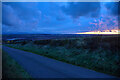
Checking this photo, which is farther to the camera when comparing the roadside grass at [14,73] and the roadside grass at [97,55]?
the roadside grass at [97,55]

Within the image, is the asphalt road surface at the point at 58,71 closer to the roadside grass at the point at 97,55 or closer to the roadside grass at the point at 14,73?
the roadside grass at the point at 14,73

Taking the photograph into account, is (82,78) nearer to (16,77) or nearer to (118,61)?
(16,77)

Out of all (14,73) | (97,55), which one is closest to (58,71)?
(14,73)

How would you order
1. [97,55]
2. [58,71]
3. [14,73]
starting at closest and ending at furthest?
[14,73]
[58,71]
[97,55]

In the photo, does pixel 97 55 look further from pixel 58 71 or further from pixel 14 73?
pixel 14 73

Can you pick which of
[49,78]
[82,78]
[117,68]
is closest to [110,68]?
[117,68]

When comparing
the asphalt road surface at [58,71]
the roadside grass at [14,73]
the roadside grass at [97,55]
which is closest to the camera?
the roadside grass at [14,73]

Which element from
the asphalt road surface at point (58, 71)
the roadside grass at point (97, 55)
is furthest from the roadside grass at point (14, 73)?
the roadside grass at point (97, 55)

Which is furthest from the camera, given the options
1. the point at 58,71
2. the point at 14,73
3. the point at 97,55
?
the point at 97,55

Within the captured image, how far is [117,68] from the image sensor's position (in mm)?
5547

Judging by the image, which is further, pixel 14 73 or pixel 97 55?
pixel 97 55

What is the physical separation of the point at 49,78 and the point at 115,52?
23.6 ft

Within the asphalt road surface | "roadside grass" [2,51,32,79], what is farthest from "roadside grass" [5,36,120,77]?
"roadside grass" [2,51,32,79]

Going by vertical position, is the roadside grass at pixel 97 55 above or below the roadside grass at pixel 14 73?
above
